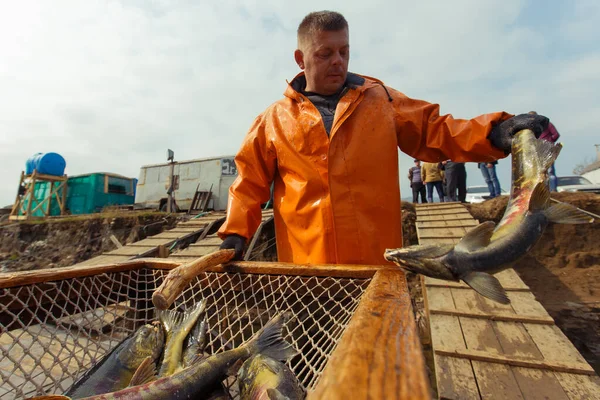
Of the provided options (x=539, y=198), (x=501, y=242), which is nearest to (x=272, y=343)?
(x=501, y=242)

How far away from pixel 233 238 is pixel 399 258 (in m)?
1.16

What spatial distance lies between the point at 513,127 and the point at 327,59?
1269 mm

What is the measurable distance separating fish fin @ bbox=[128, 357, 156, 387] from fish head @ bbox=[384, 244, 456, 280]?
1.49 m

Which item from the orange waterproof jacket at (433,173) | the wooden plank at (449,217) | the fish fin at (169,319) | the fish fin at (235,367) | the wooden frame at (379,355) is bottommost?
the fish fin at (235,367)

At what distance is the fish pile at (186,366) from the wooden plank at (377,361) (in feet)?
2.32

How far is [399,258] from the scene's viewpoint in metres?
1.55

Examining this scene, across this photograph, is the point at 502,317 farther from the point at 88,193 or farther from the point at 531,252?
the point at 88,193

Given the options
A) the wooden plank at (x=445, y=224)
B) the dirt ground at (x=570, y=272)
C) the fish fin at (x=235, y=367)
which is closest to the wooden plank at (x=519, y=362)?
the fish fin at (x=235, y=367)

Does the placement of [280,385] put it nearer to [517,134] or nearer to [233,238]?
[233,238]

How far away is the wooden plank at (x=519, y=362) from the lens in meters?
2.35

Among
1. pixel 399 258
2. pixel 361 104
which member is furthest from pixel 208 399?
pixel 361 104

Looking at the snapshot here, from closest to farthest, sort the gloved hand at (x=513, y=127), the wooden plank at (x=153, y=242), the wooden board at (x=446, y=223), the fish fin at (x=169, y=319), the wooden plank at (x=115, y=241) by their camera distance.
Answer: the gloved hand at (x=513, y=127), the fish fin at (x=169, y=319), the wooden board at (x=446, y=223), the wooden plank at (x=153, y=242), the wooden plank at (x=115, y=241)

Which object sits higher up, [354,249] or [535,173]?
[535,173]

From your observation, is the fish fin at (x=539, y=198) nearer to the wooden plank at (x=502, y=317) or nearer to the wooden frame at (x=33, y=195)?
the wooden plank at (x=502, y=317)
